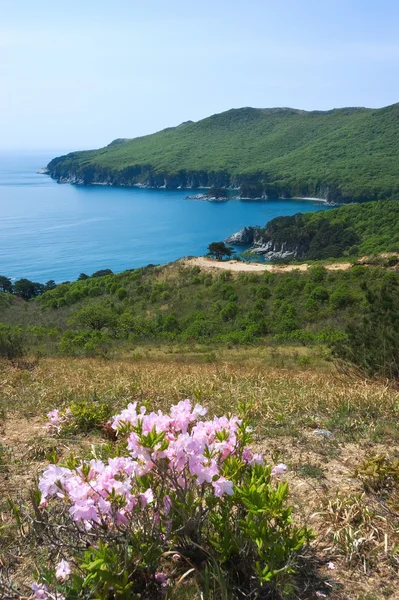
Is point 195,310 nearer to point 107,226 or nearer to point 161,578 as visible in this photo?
point 161,578

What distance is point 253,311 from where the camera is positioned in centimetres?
2991

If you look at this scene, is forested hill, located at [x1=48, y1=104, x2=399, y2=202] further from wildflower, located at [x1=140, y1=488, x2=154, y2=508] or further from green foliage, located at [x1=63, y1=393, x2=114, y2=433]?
wildflower, located at [x1=140, y1=488, x2=154, y2=508]

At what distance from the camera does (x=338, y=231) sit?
6831cm

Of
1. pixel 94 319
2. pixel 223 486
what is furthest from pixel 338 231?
pixel 223 486

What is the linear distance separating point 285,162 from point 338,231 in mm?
95715

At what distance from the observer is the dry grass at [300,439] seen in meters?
2.58

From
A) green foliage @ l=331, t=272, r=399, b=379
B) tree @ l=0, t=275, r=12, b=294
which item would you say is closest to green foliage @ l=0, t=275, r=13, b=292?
tree @ l=0, t=275, r=12, b=294

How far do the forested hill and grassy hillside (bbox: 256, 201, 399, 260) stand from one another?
41.2 m

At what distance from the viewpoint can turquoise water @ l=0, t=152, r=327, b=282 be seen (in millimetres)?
77287

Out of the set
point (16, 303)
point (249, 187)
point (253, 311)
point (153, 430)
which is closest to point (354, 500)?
point (153, 430)

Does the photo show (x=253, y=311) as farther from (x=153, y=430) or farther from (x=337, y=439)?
(x=153, y=430)

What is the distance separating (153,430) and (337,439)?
A: 8.73 feet

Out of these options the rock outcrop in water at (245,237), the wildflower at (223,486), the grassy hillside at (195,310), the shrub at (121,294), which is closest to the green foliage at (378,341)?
the wildflower at (223,486)

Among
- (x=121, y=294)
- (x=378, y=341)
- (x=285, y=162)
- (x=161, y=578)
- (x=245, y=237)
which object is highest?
(x=285, y=162)
